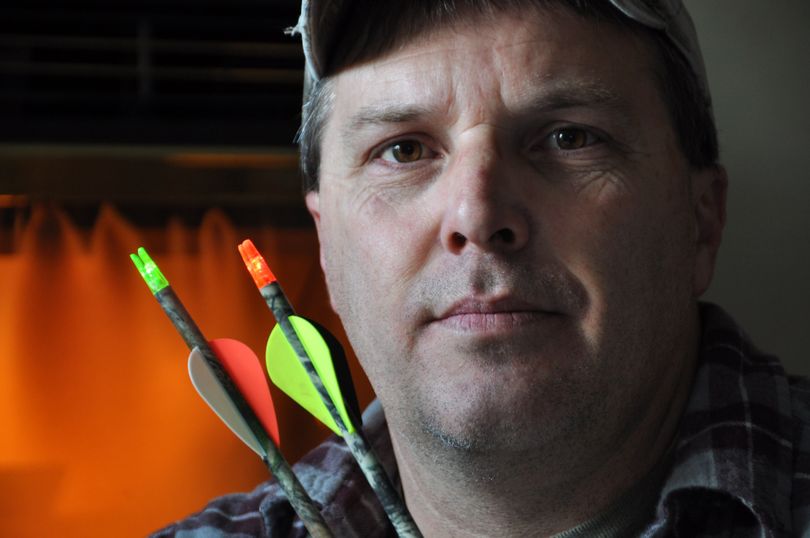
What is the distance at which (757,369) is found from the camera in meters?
1.28

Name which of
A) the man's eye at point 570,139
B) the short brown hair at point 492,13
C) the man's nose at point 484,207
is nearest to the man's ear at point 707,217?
the short brown hair at point 492,13

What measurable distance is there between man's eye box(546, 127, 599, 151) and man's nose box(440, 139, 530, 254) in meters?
0.07

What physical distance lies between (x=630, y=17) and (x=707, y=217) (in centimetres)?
26

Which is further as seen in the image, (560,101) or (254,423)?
(560,101)

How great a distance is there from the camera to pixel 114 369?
5.40 ft

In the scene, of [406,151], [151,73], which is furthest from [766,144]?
[151,73]

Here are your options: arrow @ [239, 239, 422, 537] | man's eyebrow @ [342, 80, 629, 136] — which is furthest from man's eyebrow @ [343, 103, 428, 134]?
arrow @ [239, 239, 422, 537]

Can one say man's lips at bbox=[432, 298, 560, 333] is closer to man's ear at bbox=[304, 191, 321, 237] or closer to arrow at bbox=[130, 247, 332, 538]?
arrow at bbox=[130, 247, 332, 538]

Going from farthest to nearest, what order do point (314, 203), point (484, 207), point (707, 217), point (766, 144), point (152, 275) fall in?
1. point (766, 144)
2. point (314, 203)
3. point (707, 217)
4. point (484, 207)
5. point (152, 275)

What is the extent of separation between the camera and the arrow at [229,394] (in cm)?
92

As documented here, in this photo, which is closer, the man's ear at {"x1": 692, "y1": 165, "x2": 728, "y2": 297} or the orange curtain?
the man's ear at {"x1": 692, "y1": 165, "x2": 728, "y2": 297}

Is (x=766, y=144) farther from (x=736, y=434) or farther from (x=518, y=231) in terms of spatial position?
(x=518, y=231)

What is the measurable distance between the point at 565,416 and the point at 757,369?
0.26m

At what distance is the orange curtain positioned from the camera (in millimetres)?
1613
